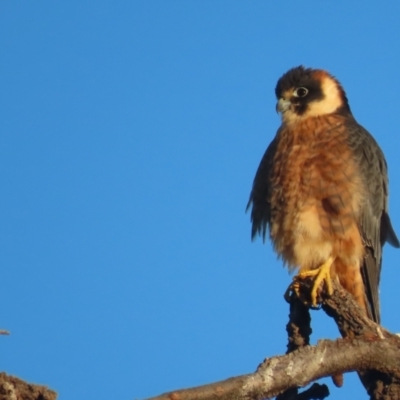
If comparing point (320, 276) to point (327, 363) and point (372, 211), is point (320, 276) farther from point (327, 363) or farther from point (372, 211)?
point (327, 363)

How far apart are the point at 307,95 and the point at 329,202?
3.34 feet

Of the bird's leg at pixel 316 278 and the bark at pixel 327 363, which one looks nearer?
the bark at pixel 327 363

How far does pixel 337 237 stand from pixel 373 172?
0.56 metres

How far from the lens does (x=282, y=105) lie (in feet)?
17.3

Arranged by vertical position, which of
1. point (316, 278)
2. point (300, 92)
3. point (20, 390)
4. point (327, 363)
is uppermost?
point (300, 92)

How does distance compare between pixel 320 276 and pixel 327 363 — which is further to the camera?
pixel 320 276

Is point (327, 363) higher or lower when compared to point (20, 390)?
higher

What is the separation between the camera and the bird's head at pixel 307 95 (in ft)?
17.2

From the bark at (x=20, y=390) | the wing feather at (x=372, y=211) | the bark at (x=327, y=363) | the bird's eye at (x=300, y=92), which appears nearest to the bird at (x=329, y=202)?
the wing feather at (x=372, y=211)

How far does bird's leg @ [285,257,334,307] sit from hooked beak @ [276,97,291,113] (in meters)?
1.17

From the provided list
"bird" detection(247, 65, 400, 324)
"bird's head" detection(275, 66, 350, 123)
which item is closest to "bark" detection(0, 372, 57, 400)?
"bird" detection(247, 65, 400, 324)

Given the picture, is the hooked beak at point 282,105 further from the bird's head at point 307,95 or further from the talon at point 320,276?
the talon at point 320,276

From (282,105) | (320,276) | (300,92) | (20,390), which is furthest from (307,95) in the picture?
(20,390)

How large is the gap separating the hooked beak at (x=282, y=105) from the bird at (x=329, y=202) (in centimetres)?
13
